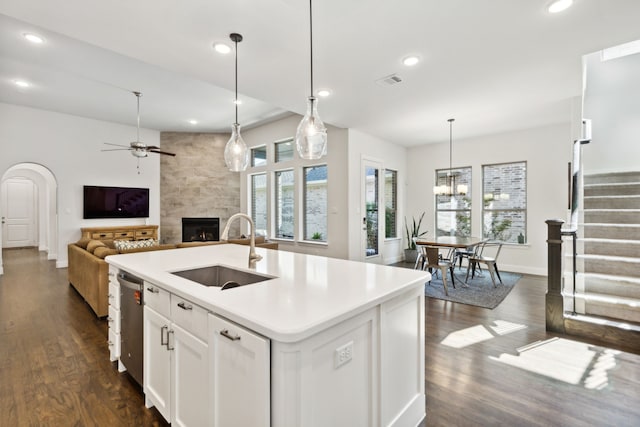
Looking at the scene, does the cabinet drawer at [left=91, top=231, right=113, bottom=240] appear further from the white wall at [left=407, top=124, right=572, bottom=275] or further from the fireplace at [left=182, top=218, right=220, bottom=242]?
the white wall at [left=407, top=124, right=572, bottom=275]

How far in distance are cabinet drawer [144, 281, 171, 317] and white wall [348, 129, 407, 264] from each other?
13.8ft

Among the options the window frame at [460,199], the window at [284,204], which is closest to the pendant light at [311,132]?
the window at [284,204]

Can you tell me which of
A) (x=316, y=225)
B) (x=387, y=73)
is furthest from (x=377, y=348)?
(x=316, y=225)

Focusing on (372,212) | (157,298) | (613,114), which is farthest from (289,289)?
(613,114)

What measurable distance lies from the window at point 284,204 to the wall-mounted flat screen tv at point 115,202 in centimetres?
350

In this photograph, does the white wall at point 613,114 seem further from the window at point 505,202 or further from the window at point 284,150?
the window at point 284,150

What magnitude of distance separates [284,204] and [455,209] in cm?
406

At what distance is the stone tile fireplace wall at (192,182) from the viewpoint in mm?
7945

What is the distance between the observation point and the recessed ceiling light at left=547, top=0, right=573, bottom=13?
7.36 feet

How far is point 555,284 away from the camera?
10.1 ft

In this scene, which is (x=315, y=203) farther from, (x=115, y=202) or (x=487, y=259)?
(x=115, y=202)

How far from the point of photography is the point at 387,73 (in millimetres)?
3430

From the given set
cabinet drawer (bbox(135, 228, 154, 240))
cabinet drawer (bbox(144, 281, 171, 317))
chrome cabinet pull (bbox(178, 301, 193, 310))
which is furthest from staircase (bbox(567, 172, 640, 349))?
cabinet drawer (bbox(135, 228, 154, 240))

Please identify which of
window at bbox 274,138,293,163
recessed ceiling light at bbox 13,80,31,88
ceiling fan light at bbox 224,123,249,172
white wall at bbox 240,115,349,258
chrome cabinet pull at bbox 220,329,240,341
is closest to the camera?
chrome cabinet pull at bbox 220,329,240,341
